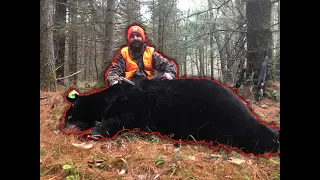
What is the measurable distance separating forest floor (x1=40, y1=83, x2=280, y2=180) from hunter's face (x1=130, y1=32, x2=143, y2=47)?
1.27 metres

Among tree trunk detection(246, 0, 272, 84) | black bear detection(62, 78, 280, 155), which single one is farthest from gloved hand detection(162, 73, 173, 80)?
tree trunk detection(246, 0, 272, 84)

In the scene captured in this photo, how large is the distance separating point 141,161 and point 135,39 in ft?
5.41

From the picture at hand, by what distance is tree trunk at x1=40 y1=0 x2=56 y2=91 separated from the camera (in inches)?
198

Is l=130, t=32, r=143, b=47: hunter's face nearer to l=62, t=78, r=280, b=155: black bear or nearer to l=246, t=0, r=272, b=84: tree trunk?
l=62, t=78, r=280, b=155: black bear

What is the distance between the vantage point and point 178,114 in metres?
2.89

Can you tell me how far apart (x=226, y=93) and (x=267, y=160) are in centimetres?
86

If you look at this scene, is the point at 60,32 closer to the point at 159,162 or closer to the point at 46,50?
the point at 46,50

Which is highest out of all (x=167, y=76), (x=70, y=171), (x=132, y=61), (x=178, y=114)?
(x=132, y=61)

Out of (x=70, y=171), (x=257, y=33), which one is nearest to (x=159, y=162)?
(x=70, y=171)

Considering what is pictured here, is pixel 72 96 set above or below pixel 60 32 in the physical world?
below
